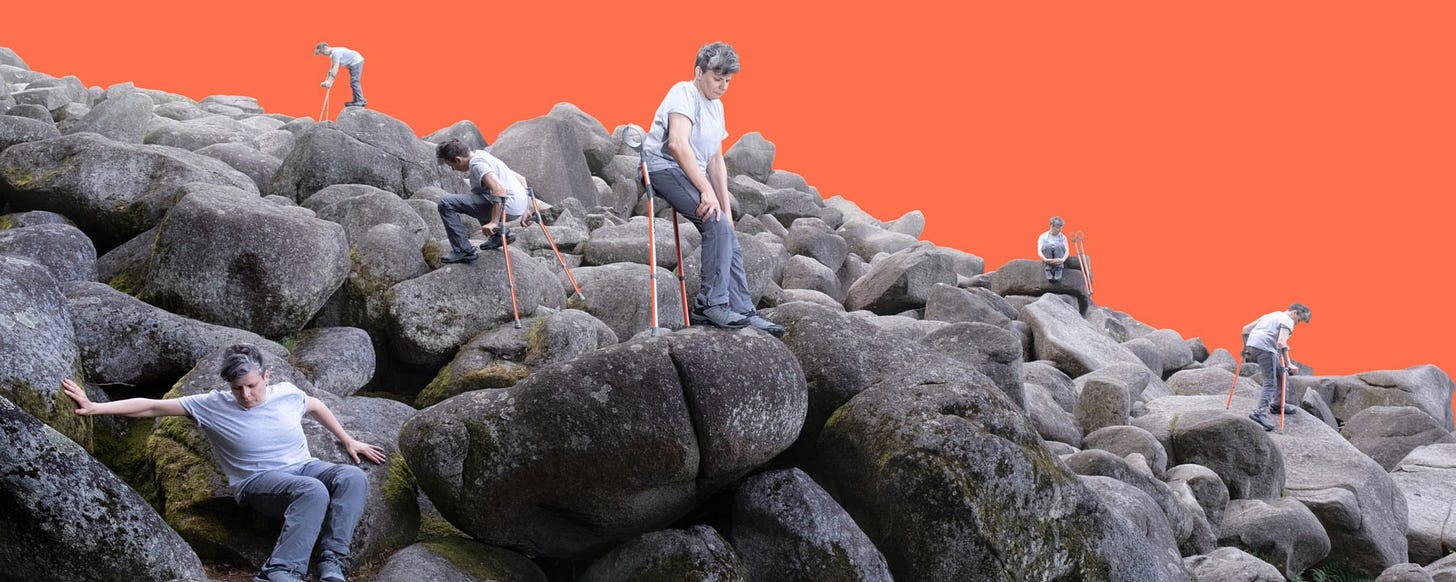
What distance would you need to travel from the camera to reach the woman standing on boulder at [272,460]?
914 cm

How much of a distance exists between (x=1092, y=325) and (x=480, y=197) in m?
18.0

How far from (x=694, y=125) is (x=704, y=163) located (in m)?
0.36

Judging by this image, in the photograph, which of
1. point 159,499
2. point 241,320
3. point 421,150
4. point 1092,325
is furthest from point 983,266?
point 159,499

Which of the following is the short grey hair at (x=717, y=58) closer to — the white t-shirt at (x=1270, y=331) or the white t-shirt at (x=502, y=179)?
the white t-shirt at (x=502, y=179)

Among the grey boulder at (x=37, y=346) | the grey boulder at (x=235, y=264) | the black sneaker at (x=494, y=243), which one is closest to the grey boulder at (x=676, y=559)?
the grey boulder at (x=37, y=346)

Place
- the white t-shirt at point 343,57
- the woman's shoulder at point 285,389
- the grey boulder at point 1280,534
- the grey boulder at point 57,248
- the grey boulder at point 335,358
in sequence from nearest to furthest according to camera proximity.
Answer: the woman's shoulder at point 285,389, the grey boulder at point 335,358, the grey boulder at point 57,248, the grey boulder at point 1280,534, the white t-shirt at point 343,57

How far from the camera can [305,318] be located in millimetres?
14516

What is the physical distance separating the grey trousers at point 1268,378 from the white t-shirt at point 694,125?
14314 mm

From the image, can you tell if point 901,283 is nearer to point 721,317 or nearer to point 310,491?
point 721,317

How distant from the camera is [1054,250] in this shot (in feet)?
101

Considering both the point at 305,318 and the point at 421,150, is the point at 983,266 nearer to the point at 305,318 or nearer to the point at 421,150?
the point at 421,150

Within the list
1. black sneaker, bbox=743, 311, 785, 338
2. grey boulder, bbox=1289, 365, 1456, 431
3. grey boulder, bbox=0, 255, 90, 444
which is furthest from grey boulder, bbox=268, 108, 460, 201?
grey boulder, bbox=1289, 365, 1456, 431

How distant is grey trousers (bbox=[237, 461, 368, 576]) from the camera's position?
903 cm

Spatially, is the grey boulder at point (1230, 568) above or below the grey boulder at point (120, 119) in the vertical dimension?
below
